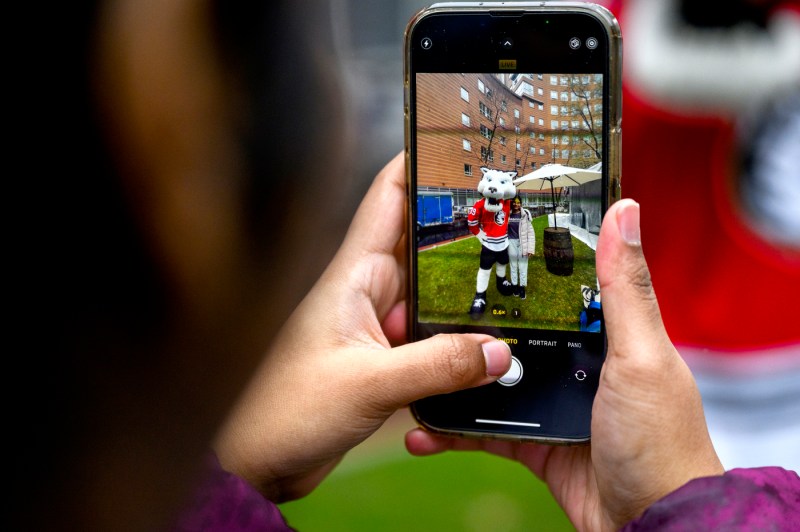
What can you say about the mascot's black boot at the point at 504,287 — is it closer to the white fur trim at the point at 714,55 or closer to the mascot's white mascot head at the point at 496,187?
the mascot's white mascot head at the point at 496,187

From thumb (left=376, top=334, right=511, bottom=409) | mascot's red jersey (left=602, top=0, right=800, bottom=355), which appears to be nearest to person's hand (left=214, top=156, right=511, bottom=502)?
thumb (left=376, top=334, right=511, bottom=409)

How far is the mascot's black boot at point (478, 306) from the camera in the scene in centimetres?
67

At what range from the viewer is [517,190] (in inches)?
25.4

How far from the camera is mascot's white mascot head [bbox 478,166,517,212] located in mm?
645

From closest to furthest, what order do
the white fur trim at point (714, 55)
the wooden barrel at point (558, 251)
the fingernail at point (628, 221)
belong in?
the fingernail at point (628, 221)
the wooden barrel at point (558, 251)
the white fur trim at point (714, 55)

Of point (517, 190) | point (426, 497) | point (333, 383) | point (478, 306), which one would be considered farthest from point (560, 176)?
point (426, 497)

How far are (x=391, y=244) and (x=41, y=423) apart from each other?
62 centimetres

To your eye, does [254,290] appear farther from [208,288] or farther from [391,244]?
[391,244]

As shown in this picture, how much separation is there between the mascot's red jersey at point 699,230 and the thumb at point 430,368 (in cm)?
43

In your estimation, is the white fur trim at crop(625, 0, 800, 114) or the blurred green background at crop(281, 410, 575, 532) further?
the blurred green background at crop(281, 410, 575, 532)

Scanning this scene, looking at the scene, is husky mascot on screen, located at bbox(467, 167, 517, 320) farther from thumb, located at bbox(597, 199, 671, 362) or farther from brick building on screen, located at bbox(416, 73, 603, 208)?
thumb, located at bbox(597, 199, 671, 362)

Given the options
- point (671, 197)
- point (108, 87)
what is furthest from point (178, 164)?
point (671, 197)

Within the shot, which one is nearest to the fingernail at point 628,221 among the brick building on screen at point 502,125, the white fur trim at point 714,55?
the brick building on screen at point 502,125

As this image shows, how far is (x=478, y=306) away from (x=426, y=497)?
2.15 feet
